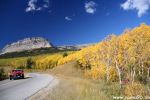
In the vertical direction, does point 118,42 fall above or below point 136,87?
above

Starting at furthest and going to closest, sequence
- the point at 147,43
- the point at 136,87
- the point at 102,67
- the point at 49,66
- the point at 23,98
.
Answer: the point at 49,66
the point at 102,67
the point at 147,43
the point at 23,98
the point at 136,87

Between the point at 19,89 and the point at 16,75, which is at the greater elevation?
the point at 16,75

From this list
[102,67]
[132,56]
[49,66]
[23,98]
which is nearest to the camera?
[23,98]

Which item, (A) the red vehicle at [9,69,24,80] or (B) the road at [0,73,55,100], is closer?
(B) the road at [0,73,55,100]

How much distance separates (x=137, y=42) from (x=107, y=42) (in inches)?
249

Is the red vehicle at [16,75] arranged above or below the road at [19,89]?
above

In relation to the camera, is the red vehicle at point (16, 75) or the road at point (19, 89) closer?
the road at point (19, 89)

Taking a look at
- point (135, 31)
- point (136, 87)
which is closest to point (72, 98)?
point (136, 87)

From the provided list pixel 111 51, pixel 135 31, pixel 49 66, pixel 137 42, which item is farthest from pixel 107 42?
pixel 49 66

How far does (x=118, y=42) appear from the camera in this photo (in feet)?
165

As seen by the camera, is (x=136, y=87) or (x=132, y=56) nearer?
(x=136, y=87)

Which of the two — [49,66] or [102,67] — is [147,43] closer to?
[102,67]

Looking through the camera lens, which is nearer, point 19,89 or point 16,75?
point 19,89

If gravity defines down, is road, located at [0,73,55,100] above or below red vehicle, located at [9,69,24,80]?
below
